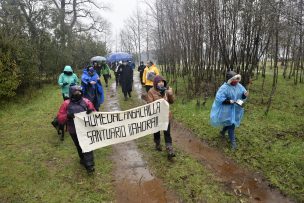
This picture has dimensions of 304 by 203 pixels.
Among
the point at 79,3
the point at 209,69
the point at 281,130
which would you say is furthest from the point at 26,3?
the point at 281,130

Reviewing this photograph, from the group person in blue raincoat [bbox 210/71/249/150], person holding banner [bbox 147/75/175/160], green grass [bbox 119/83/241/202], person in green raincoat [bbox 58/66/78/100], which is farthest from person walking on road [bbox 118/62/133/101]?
person in blue raincoat [bbox 210/71/249/150]

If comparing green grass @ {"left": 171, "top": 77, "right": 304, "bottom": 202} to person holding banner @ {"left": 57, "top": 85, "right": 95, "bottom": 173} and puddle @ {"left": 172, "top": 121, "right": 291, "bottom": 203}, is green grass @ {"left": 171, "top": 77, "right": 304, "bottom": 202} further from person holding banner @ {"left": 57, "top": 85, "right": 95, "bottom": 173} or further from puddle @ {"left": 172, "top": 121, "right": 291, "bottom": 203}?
person holding banner @ {"left": 57, "top": 85, "right": 95, "bottom": 173}

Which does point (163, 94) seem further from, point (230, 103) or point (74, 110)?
point (74, 110)

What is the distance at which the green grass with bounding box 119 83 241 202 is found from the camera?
4.80 m

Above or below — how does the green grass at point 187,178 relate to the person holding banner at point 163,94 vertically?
below

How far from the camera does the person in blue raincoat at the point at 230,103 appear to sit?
6.53 m

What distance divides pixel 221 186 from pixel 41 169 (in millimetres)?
3902

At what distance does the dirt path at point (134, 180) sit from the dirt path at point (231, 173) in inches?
50.0

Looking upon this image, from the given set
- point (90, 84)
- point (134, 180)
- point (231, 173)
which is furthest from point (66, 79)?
point (231, 173)

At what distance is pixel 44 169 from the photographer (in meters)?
6.05

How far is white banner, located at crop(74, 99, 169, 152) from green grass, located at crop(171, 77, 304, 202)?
6.47 feet

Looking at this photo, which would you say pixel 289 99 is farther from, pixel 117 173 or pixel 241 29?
pixel 117 173

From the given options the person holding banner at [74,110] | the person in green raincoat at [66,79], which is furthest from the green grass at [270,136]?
the person in green raincoat at [66,79]

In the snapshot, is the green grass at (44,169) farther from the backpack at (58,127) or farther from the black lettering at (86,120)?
the black lettering at (86,120)
